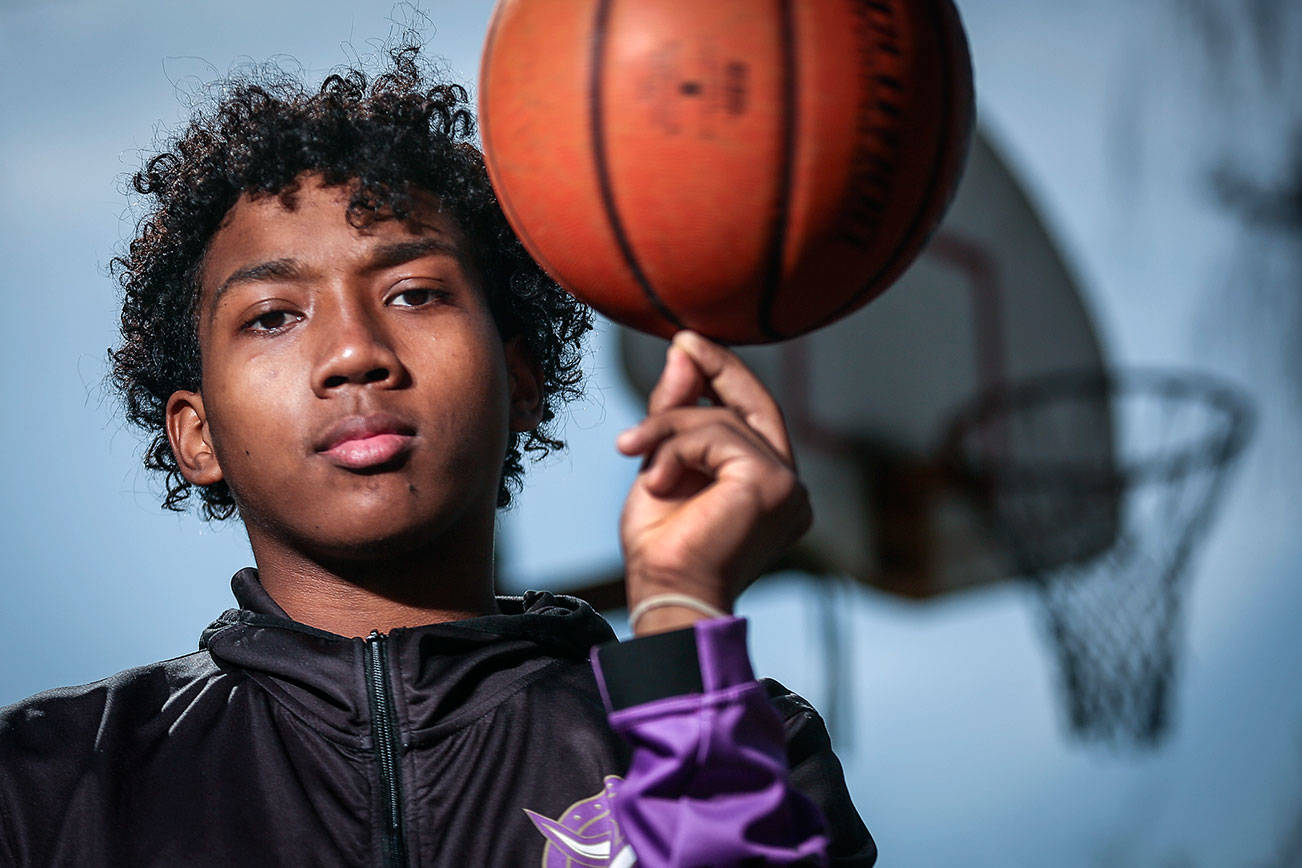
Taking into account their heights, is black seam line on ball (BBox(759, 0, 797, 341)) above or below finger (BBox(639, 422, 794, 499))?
above

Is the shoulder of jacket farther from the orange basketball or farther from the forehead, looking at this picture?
the orange basketball

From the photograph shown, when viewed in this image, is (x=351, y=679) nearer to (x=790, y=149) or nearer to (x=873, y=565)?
(x=790, y=149)

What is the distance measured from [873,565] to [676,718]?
2433 mm

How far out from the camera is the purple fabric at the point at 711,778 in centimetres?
85

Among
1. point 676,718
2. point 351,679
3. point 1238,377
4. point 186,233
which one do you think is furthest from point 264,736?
point 1238,377

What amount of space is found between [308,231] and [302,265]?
0.12 ft

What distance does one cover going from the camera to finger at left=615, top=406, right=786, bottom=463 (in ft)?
2.95

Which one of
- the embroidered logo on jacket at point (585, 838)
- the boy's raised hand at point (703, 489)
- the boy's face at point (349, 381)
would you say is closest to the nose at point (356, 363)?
the boy's face at point (349, 381)

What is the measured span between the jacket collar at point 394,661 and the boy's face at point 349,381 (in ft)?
0.21

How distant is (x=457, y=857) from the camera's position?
98 cm

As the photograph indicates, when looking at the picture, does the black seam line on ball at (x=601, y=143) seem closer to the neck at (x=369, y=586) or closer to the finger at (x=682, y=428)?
Answer: the finger at (x=682, y=428)

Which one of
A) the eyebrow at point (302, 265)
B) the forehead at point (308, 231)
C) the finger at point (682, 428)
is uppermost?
the forehead at point (308, 231)

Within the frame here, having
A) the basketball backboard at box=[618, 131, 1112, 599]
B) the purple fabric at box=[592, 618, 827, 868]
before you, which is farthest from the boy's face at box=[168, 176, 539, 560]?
the basketball backboard at box=[618, 131, 1112, 599]

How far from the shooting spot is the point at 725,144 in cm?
88
